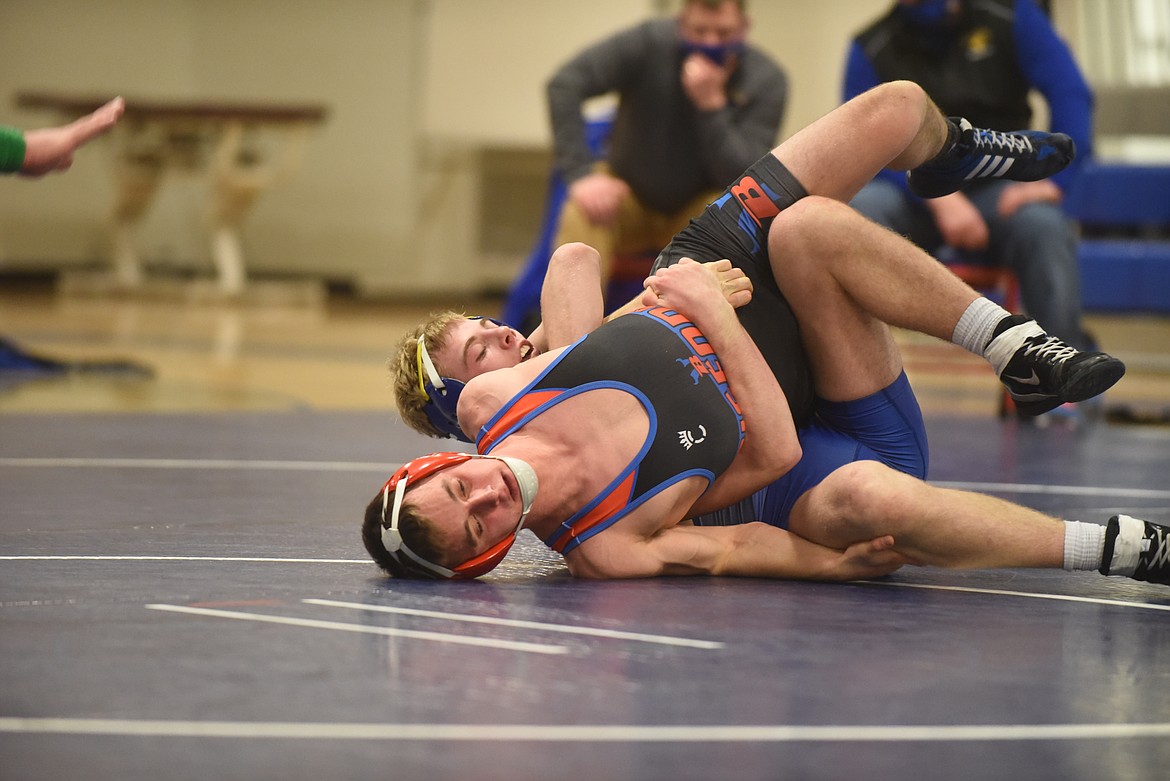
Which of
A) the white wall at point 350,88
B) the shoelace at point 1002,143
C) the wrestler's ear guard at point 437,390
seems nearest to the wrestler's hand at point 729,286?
the wrestler's ear guard at point 437,390

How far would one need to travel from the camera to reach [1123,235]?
8500mm

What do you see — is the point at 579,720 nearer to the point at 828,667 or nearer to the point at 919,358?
the point at 828,667

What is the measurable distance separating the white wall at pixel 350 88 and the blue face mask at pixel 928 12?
555cm

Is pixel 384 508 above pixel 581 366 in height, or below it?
below

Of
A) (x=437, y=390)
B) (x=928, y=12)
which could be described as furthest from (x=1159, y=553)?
(x=928, y=12)

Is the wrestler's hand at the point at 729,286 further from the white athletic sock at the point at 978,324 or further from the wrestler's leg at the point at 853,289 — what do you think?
the white athletic sock at the point at 978,324

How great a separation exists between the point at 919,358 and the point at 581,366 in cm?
567

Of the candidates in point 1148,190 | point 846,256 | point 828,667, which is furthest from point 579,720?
point 1148,190

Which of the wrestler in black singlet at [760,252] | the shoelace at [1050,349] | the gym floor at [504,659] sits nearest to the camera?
the gym floor at [504,659]

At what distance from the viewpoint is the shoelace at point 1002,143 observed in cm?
279

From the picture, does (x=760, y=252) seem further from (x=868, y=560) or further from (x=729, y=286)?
(x=868, y=560)

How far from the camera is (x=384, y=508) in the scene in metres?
2.31

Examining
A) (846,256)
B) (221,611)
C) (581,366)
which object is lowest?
(221,611)

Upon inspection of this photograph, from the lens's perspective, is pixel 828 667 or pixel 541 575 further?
pixel 541 575
